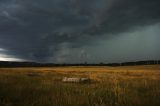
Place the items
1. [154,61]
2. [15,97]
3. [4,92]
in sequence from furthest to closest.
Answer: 1. [154,61]
2. [4,92]
3. [15,97]

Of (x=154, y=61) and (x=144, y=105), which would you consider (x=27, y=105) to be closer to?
(x=144, y=105)

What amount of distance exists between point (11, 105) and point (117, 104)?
3.51m

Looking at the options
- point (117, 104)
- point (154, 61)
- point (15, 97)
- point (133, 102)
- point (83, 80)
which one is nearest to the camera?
point (117, 104)

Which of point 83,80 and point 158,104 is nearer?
point 158,104

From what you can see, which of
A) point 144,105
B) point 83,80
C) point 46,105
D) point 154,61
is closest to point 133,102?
point 144,105

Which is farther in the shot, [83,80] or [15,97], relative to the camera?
[83,80]

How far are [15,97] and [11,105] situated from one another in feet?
4.83

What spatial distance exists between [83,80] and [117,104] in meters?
12.1

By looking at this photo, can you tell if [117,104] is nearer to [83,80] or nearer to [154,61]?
[83,80]

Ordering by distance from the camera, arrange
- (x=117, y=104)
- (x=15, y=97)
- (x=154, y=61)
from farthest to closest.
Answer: (x=154, y=61) < (x=15, y=97) < (x=117, y=104)

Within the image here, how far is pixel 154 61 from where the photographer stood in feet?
577

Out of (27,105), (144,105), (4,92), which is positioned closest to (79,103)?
(27,105)

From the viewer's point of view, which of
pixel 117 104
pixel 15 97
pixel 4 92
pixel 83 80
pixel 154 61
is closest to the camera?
pixel 117 104

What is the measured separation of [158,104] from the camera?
683 cm
